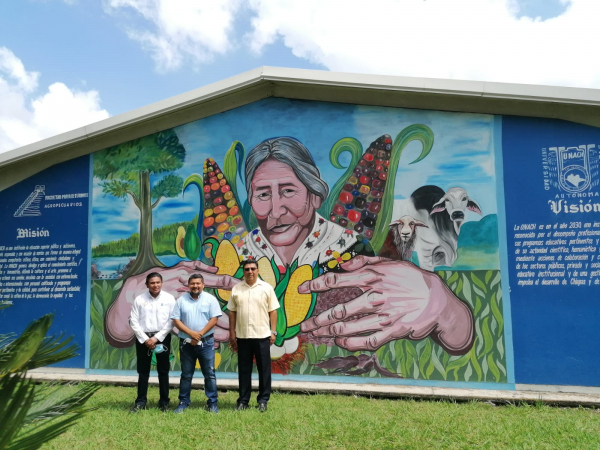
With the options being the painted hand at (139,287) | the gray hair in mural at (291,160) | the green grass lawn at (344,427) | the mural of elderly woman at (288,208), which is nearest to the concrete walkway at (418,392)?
the green grass lawn at (344,427)

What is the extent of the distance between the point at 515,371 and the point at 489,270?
1.27m

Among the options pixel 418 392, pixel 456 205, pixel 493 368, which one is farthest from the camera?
pixel 456 205

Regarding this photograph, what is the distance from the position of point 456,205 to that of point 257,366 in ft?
10.8

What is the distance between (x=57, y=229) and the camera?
341 inches

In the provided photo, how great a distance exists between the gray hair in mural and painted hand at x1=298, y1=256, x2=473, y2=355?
123 cm

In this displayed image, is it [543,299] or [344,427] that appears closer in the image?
[344,427]

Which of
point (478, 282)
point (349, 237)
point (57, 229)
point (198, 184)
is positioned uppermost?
point (198, 184)

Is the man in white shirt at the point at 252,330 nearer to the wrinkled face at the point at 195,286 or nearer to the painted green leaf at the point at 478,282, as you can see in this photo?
the wrinkled face at the point at 195,286

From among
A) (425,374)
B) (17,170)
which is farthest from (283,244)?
(17,170)

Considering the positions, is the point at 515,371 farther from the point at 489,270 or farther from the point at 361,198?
the point at 361,198

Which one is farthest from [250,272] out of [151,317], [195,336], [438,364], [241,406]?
[438,364]

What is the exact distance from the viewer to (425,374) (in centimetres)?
682

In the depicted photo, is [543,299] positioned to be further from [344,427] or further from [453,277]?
[344,427]

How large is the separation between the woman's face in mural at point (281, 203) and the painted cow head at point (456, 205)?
1700 mm
